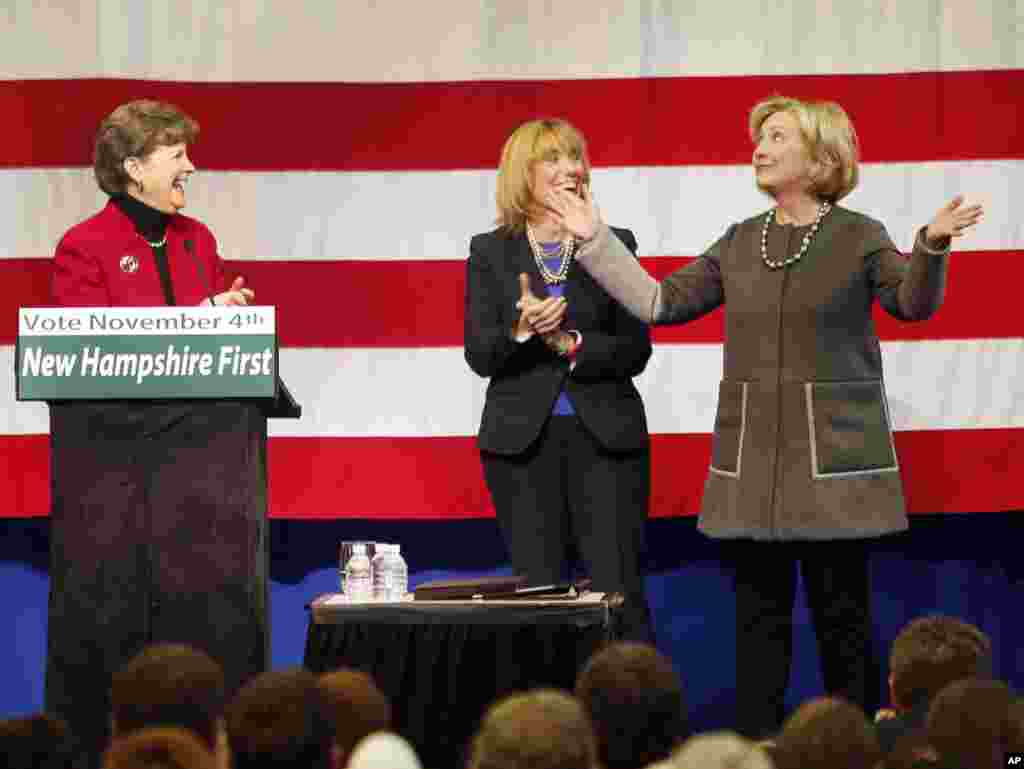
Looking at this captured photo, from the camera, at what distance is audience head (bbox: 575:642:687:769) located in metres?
2.81

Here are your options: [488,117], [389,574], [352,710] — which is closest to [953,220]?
[389,574]

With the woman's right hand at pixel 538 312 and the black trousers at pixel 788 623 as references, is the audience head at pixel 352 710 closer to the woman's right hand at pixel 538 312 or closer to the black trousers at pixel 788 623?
the black trousers at pixel 788 623

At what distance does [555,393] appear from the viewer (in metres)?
4.99

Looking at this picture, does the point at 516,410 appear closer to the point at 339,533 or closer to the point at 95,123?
the point at 339,533

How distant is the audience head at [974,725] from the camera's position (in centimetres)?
264

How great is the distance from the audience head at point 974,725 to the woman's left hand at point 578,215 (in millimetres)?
2228

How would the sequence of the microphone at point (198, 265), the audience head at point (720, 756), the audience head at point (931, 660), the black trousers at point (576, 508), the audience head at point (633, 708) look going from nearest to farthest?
1. the audience head at point (720, 756)
2. the audience head at point (633, 708)
3. the audience head at point (931, 660)
4. the microphone at point (198, 265)
5. the black trousers at point (576, 508)

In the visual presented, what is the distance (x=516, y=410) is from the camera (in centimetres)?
499

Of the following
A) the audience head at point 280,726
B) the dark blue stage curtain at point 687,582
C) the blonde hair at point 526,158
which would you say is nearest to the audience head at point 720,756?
the audience head at point 280,726

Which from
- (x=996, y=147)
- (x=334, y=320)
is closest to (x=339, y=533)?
(x=334, y=320)

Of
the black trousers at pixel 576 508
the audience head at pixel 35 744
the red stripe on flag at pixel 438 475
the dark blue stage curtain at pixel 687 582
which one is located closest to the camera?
the audience head at pixel 35 744

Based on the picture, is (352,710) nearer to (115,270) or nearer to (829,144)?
(115,270)

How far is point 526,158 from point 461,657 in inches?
59.3

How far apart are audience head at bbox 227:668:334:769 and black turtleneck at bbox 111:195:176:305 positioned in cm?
205
